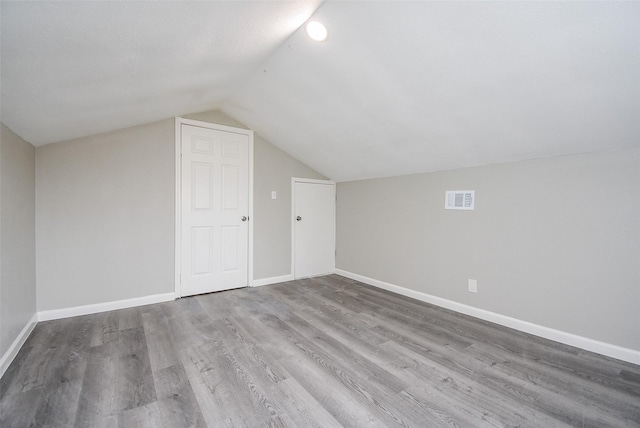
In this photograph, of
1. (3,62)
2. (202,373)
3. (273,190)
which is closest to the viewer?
(3,62)

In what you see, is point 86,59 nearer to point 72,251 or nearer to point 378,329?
point 72,251

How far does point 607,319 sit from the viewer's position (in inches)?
81.7

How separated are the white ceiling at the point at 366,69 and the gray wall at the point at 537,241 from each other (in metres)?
0.22

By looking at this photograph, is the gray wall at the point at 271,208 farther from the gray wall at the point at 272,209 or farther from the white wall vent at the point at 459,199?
the white wall vent at the point at 459,199

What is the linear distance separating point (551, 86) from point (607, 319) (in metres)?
1.75

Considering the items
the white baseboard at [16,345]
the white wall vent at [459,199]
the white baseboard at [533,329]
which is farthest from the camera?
the white wall vent at [459,199]

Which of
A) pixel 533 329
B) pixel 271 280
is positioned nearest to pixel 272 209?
pixel 271 280

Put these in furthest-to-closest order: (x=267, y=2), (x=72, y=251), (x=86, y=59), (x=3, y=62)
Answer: (x=72, y=251) → (x=267, y=2) → (x=86, y=59) → (x=3, y=62)

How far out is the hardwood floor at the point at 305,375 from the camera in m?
1.46

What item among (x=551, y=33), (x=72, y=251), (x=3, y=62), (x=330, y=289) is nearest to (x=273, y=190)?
(x=330, y=289)

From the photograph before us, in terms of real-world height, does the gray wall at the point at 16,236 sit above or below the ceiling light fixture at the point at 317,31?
below

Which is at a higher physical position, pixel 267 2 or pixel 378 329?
pixel 267 2

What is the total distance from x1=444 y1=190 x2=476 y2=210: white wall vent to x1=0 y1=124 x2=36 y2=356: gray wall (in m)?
3.71

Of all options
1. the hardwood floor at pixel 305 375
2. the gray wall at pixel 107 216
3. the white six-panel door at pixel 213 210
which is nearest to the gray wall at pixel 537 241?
the hardwood floor at pixel 305 375
